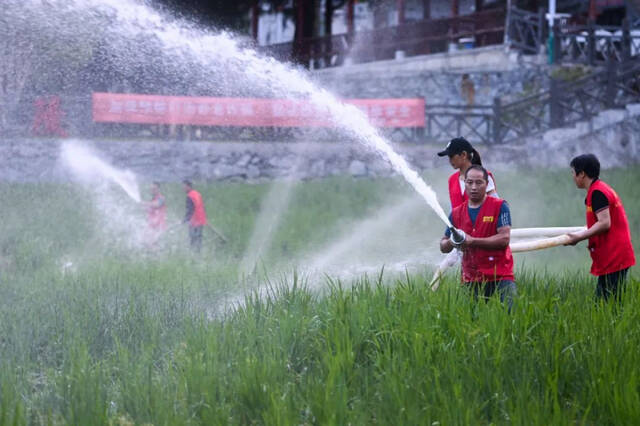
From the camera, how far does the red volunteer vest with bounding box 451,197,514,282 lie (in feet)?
20.0

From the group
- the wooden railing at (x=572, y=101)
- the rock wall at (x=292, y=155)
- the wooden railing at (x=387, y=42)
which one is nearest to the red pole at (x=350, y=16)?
the wooden railing at (x=387, y=42)

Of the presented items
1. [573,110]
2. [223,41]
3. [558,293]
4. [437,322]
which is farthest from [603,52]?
[437,322]

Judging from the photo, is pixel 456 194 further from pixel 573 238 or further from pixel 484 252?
pixel 573 238

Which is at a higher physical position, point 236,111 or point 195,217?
point 236,111

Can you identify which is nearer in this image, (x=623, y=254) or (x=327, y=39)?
(x=623, y=254)

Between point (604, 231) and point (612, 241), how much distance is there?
0.16 m

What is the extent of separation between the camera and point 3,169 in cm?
2000

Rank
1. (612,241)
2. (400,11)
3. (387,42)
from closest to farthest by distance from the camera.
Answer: (612,241) < (387,42) < (400,11)

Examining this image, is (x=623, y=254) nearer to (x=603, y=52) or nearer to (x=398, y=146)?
(x=398, y=146)

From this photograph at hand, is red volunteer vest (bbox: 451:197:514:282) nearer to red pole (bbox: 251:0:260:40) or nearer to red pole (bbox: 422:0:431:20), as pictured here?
red pole (bbox: 251:0:260:40)

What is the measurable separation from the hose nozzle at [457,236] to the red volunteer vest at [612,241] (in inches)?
48.7

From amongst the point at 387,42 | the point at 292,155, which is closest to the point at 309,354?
the point at 292,155

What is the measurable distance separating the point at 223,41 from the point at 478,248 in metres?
5.88

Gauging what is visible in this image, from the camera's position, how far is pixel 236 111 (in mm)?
21500
